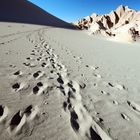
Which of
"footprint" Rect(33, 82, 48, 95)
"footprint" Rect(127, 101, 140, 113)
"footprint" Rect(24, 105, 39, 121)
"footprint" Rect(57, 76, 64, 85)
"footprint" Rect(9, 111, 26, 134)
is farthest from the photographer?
"footprint" Rect(57, 76, 64, 85)

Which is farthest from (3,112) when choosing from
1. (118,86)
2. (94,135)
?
(118,86)

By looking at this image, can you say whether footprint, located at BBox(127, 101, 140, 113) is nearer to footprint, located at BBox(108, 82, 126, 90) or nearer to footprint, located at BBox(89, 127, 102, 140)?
footprint, located at BBox(108, 82, 126, 90)

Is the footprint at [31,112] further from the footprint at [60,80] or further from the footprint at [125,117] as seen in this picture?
the footprint at [125,117]

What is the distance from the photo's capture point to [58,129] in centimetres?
225

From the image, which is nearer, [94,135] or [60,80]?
[94,135]

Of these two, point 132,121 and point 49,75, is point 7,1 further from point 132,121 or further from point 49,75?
point 132,121

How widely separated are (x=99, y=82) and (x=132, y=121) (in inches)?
64.9

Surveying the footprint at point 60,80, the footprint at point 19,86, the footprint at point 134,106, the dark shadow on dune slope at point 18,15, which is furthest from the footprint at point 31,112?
the dark shadow on dune slope at point 18,15

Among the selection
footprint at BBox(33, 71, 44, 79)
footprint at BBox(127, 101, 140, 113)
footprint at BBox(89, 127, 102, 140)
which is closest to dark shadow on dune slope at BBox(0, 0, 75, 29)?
footprint at BBox(33, 71, 44, 79)

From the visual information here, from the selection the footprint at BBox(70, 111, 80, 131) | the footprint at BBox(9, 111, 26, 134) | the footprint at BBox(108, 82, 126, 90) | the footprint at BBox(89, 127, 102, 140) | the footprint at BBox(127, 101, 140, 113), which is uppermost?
the footprint at BBox(89, 127, 102, 140)

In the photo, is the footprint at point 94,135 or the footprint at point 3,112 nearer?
the footprint at point 94,135

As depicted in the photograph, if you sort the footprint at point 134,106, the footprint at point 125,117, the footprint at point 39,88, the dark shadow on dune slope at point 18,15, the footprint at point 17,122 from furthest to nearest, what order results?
the dark shadow on dune slope at point 18,15
the footprint at point 39,88
the footprint at point 134,106
the footprint at point 125,117
the footprint at point 17,122

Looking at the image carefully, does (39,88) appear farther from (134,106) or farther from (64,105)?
(134,106)

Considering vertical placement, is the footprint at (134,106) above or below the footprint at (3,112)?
above
